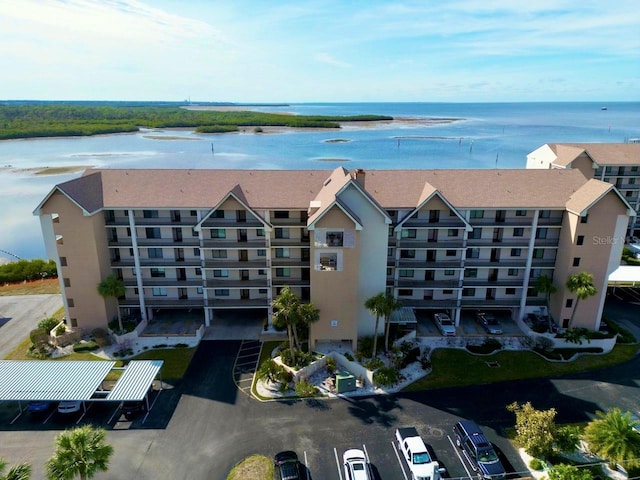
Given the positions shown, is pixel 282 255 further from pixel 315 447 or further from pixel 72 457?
pixel 72 457

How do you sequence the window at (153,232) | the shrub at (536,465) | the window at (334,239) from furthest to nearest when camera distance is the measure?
the window at (153,232) < the window at (334,239) < the shrub at (536,465)

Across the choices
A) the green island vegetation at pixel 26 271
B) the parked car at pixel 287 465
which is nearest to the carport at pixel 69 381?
the parked car at pixel 287 465

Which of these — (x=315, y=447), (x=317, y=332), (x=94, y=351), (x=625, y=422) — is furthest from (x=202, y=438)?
(x=625, y=422)

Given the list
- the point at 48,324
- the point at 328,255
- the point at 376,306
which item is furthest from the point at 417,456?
the point at 48,324

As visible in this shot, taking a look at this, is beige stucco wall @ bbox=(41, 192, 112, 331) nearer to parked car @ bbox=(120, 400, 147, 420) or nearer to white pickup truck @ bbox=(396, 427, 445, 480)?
parked car @ bbox=(120, 400, 147, 420)

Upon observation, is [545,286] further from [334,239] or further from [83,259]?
[83,259]

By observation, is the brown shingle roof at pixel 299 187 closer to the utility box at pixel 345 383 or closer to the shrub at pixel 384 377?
the shrub at pixel 384 377
